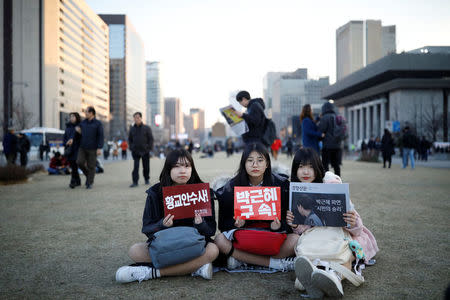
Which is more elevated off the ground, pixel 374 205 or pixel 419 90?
pixel 419 90

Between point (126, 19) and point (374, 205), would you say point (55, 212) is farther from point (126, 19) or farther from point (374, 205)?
point (126, 19)

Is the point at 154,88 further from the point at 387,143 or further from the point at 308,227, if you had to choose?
the point at 308,227

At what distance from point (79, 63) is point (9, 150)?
90012mm

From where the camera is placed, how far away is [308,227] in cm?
315

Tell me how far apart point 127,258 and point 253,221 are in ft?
4.11

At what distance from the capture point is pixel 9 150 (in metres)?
14.7

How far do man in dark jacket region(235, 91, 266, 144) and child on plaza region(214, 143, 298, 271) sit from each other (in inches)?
84.7

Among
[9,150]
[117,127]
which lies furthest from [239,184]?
[117,127]

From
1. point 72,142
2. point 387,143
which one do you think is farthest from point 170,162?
point 387,143

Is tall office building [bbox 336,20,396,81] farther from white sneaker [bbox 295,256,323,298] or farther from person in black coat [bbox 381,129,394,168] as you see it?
white sneaker [bbox 295,256,323,298]

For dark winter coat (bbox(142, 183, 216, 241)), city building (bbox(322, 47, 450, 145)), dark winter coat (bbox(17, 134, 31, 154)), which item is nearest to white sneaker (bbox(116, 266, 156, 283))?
dark winter coat (bbox(142, 183, 216, 241))

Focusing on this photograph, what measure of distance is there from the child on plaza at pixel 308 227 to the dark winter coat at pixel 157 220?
2.10ft

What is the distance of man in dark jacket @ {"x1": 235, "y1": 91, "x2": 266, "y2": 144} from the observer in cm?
540

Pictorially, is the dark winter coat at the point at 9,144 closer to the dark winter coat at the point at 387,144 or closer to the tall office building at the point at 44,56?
the dark winter coat at the point at 387,144
